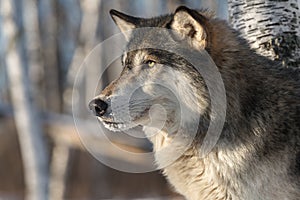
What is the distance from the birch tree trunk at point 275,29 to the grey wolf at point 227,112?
38 cm

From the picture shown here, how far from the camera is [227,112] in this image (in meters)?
4.16

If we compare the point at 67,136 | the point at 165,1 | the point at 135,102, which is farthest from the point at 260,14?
the point at 165,1

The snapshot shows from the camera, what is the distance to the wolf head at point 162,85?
13.5ft

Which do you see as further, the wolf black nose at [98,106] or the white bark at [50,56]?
the white bark at [50,56]

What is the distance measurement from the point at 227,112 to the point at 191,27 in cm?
59

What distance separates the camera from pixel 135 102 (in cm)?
416

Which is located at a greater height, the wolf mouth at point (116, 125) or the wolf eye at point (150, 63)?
the wolf eye at point (150, 63)

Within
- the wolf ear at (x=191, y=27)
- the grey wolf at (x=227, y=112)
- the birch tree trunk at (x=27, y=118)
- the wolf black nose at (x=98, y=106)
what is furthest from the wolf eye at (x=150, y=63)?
the birch tree trunk at (x=27, y=118)

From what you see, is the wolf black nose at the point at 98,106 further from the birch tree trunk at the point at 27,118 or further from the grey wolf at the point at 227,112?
the birch tree trunk at the point at 27,118

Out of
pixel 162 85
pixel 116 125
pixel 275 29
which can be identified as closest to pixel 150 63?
pixel 162 85

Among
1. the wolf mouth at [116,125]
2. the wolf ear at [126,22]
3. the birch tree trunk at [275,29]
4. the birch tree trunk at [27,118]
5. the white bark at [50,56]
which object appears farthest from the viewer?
the white bark at [50,56]

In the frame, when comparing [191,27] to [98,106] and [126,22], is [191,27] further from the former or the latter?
[98,106]

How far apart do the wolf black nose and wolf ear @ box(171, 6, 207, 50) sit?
0.69 metres

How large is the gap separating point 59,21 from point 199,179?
27.3 metres
